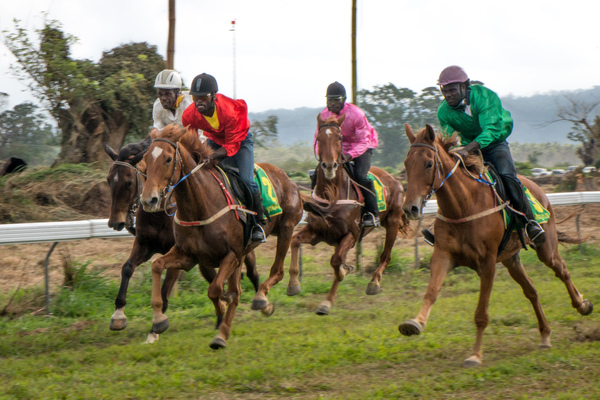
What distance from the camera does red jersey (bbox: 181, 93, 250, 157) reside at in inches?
290

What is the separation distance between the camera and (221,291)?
22.2 ft

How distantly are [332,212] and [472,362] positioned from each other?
353 cm

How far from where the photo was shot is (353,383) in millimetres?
5590

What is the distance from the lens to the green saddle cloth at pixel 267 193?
804 centimetres

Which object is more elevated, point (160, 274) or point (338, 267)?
point (160, 274)

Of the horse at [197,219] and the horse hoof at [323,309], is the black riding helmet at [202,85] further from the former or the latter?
the horse hoof at [323,309]

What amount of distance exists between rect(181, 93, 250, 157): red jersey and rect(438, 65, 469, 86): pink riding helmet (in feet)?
7.71

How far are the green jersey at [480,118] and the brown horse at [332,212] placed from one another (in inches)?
73.3

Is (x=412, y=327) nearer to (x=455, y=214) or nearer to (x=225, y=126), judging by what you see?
(x=455, y=214)

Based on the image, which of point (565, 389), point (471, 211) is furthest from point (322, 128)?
point (565, 389)

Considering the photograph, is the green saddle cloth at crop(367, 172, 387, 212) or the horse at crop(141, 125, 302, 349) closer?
the horse at crop(141, 125, 302, 349)

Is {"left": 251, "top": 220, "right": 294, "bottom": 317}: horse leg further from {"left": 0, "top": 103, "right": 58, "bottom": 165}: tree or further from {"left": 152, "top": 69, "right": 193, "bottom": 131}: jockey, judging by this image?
{"left": 0, "top": 103, "right": 58, "bottom": 165}: tree

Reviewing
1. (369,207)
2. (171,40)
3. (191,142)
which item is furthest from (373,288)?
(171,40)

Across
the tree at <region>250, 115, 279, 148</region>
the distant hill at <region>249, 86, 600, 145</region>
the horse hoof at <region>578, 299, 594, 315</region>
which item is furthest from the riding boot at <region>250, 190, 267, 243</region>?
the distant hill at <region>249, 86, 600, 145</region>
